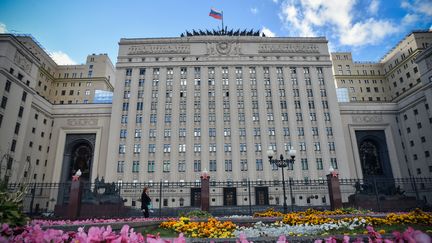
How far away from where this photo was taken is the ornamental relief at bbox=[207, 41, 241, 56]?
1989 inches

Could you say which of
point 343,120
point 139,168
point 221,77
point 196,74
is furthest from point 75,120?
point 343,120

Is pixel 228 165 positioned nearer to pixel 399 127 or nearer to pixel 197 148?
pixel 197 148

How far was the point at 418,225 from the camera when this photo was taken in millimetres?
9766

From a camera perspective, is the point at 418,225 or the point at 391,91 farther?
the point at 391,91

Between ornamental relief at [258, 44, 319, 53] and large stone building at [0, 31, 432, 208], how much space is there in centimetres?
20

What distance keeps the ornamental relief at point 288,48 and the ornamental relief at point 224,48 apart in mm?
4598

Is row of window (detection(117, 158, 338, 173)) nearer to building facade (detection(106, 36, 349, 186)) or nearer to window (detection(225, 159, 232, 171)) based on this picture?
window (detection(225, 159, 232, 171))

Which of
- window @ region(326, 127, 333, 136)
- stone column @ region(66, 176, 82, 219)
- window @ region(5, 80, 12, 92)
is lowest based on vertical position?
stone column @ region(66, 176, 82, 219)

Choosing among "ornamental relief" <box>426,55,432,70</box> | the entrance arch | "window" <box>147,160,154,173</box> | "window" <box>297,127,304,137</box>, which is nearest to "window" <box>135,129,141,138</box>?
"window" <box>147,160,154,173</box>

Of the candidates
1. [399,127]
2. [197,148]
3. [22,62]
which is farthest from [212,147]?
[399,127]

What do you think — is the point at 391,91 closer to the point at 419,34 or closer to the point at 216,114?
the point at 419,34

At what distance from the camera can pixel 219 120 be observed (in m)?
45.9

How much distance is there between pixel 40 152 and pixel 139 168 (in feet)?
54.5

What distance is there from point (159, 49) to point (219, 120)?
1912cm
